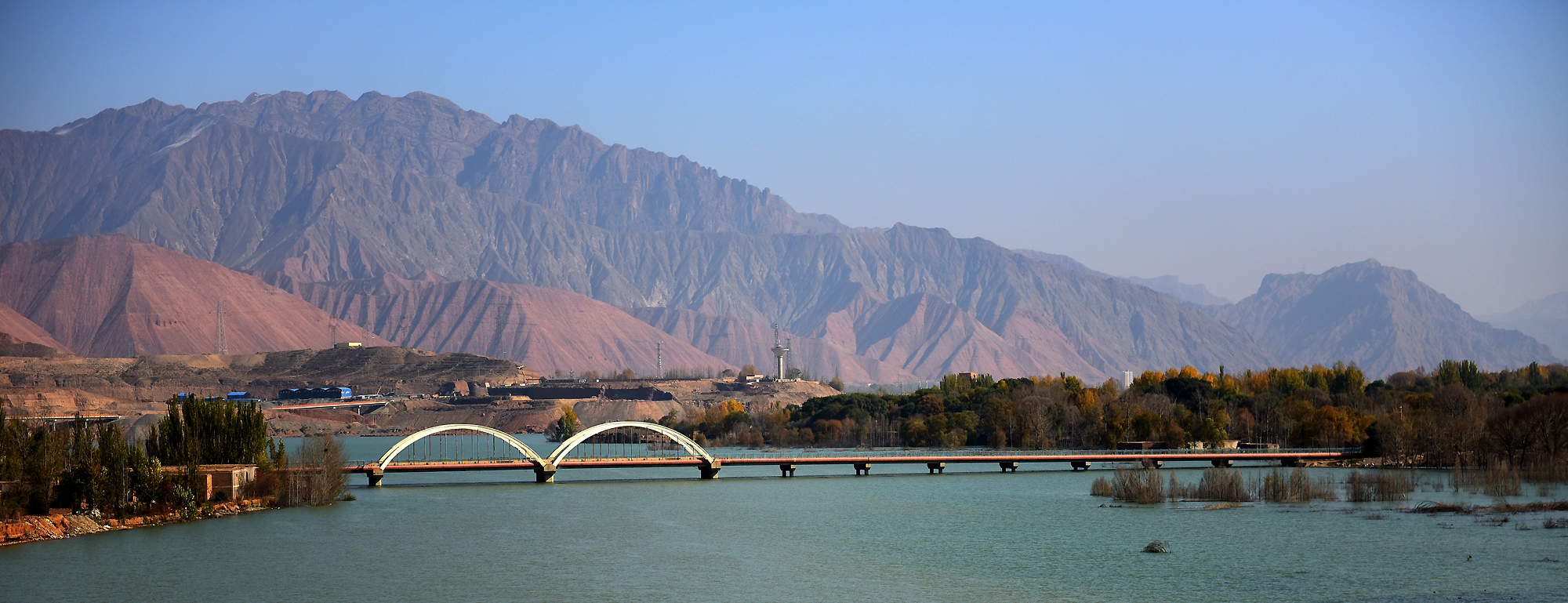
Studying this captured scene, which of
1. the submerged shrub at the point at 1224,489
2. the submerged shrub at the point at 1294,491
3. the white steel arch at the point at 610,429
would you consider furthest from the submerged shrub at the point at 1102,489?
the white steel arch at the point at 610,429

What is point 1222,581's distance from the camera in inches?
1891

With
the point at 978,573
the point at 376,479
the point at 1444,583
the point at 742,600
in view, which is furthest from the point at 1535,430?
the point at 376,479

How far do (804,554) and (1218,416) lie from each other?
80236 millimetres

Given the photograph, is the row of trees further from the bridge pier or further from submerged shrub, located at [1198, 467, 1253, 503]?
submerged shrub, located at [1198, 467, 1253, 503]

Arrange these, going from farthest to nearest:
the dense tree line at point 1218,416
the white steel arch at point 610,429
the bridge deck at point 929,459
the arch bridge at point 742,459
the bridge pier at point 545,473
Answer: the dense tree line at point 1218,416 < the white steel arch at point 610,429 < the bridge deck at point 929,459 < the bridge pier at point 545,473 < the arch bridge at point 742,459

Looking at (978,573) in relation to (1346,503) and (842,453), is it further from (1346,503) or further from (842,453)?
(842,453)

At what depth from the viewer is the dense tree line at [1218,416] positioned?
9688 cm

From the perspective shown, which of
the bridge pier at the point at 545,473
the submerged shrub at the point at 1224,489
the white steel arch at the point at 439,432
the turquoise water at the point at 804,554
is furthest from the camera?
the bridge pier at the point at 545,473

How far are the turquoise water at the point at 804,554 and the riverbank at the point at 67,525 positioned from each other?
1.33 meters

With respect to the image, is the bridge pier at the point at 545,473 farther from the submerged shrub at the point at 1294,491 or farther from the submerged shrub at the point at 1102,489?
the submerged shrub at the point at 1294,491

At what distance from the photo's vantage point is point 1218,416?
127688mm

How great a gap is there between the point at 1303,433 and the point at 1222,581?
257ft

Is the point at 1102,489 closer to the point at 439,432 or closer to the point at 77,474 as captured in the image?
the point at 439,432

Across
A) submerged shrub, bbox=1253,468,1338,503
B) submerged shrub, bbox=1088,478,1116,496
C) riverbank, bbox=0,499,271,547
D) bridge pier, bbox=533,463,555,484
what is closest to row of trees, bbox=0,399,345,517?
riverbank, bbox=0,499,271,547
